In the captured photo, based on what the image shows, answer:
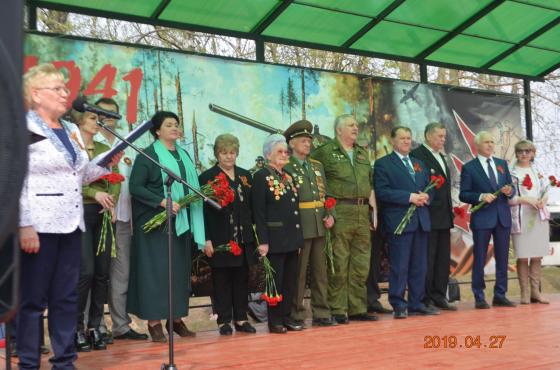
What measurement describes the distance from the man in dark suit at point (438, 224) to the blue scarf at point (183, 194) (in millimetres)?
2392

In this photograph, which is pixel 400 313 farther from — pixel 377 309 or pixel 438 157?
pixel 438 157

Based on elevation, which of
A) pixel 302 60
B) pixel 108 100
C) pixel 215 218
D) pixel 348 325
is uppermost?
pixel 302 60

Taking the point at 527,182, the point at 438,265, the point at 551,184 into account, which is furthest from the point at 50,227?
the point at 551,184

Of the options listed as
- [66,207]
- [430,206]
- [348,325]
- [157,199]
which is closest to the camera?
[66,207]

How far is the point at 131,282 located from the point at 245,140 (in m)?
2.06

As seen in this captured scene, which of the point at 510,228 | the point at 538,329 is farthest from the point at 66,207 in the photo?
the point at 510,228

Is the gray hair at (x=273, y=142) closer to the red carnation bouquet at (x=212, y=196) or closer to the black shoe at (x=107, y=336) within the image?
the red carnation bouquet at (x=212, y=196)

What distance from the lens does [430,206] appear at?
605cm

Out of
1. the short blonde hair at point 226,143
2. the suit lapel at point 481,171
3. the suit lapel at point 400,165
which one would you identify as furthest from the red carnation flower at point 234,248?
the suit lapel at point 481,171

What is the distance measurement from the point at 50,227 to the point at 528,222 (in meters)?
5.08

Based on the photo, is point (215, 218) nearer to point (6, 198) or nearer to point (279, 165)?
point (279, 165)

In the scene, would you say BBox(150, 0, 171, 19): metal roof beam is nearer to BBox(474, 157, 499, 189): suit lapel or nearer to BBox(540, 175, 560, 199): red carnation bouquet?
BBox(474, 157, 499, 189): suit lapel

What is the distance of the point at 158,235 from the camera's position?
4.52m

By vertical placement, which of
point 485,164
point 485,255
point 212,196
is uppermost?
point 485,164
